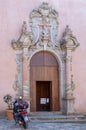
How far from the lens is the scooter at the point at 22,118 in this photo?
1279 cm

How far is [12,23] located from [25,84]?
3.16 metres

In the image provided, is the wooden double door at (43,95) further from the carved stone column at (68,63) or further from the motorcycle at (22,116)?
the motorcycle at (22,116)

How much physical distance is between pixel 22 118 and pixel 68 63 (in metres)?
5.22

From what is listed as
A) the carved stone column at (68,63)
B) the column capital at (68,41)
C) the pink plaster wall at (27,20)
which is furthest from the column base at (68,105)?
the column capital at (68,41)

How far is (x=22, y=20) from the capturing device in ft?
55.5

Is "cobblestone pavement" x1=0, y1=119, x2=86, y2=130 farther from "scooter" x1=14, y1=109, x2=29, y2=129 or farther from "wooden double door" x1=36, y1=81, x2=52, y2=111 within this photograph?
"wooden double door" x1=36, y1=81, x2=52, y2=111

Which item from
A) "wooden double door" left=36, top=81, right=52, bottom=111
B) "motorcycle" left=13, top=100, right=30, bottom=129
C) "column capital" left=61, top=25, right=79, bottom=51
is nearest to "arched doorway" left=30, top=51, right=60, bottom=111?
"wooden double door" left=36, top=81, right=52, bottom=111

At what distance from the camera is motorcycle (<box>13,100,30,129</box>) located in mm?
12803

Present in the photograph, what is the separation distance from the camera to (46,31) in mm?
17125

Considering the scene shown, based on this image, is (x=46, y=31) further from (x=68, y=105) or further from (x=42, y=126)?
(x=42, y=126)

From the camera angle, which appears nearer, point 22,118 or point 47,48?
point 22,118

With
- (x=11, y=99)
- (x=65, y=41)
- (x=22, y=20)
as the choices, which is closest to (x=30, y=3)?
(x=22, y=20)

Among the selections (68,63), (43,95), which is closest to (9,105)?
(43,95)

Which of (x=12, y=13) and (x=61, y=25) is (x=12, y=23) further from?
(x=61, y=25)
